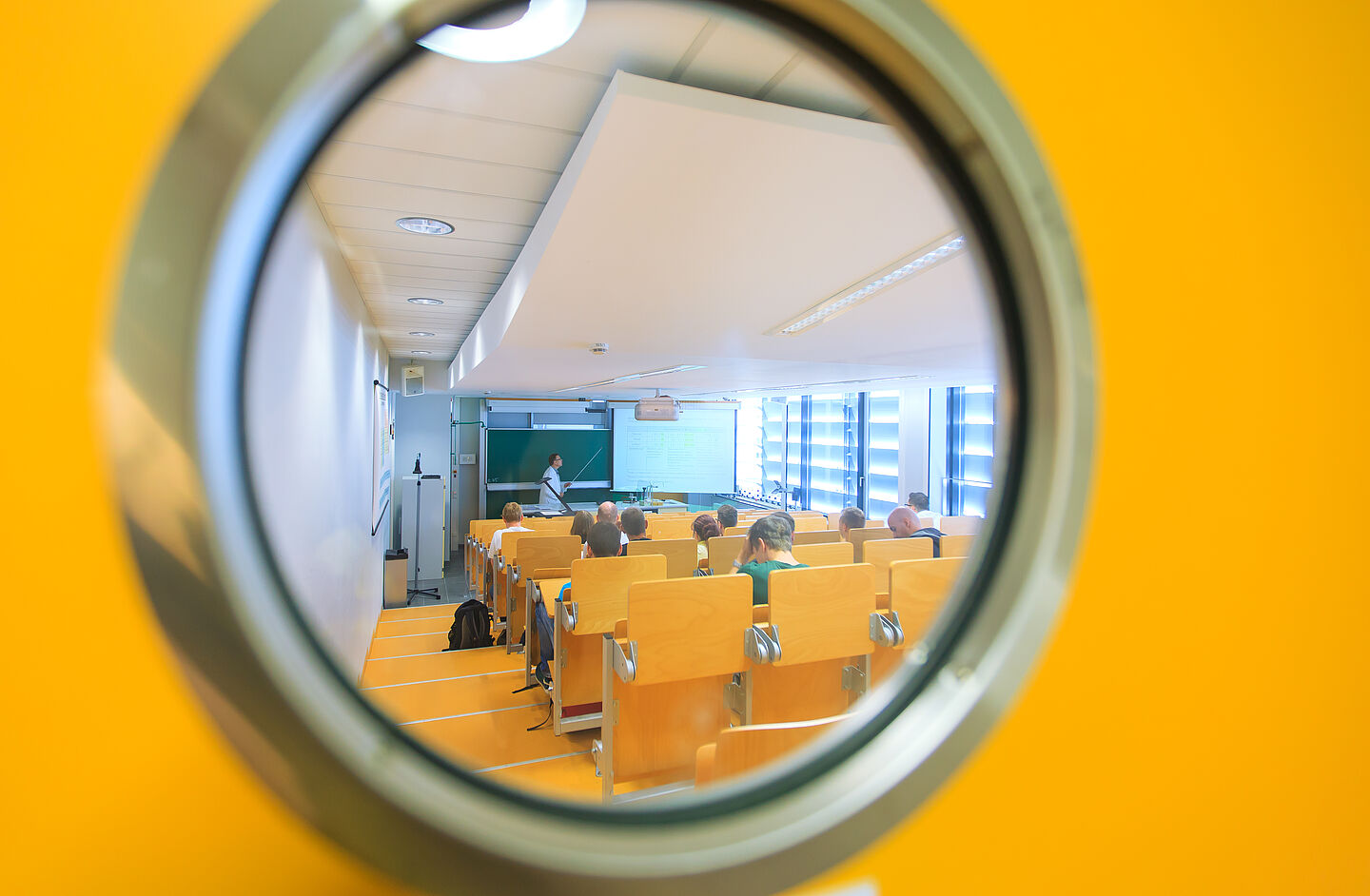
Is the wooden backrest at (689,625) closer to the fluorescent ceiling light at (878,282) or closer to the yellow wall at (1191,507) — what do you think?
the fluorescent ceiling light at (878,282)

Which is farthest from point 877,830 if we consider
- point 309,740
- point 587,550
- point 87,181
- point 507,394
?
point 507,394

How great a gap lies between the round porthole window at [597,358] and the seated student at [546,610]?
0.02m

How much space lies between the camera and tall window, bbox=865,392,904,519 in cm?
975

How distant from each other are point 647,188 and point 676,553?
2.79 metres

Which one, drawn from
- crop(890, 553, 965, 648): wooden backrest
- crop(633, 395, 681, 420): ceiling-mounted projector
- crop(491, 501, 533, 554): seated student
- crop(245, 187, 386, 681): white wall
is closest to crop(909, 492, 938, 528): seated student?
crop(890, 553, 965, 648): wooden backrest

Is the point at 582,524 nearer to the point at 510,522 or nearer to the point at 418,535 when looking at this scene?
the point at 510,522

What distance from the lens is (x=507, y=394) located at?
10547 millimetres

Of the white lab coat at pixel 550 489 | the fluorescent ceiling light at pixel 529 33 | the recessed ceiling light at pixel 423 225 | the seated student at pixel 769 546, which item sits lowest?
the white lab coat at pixel 550 489

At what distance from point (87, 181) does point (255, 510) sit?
0.23 metres

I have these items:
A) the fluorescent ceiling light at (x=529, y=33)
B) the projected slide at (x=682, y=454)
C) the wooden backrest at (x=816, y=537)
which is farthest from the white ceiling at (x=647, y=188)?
the projected slide at (x=682, y=454)

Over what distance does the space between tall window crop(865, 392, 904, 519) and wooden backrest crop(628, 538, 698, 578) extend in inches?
265

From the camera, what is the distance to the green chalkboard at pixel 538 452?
35.5 feet

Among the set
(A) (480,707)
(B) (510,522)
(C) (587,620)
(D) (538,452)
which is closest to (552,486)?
(D) (538,452)

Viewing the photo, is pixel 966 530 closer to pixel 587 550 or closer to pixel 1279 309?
pixel 587 550
